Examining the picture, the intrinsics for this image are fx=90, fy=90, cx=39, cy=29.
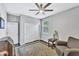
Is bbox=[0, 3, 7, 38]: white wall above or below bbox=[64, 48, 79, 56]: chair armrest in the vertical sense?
above

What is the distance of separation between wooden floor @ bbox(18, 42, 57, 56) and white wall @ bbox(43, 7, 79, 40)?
0.23m

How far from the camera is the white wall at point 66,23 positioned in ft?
3.93

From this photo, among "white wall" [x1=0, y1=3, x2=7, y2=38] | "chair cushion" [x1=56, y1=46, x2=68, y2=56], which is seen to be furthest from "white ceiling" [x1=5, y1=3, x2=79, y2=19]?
"chair cushion" [x1=56, y1=46, x2=68, y2=56]

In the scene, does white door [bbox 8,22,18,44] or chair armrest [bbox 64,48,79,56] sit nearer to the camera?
chair armrest [bbox 64,48,79,56]

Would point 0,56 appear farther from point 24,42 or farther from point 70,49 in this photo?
point 70,49

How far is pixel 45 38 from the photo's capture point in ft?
4.29

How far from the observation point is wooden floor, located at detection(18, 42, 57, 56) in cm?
122

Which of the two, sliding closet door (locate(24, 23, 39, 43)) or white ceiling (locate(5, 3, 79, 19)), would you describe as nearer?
white ceiling (locate(5, 3, 79, 19))

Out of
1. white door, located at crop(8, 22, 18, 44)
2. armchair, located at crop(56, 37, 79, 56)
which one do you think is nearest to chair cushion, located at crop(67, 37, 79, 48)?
armchair, located at crop(56, 37, 79, 56)

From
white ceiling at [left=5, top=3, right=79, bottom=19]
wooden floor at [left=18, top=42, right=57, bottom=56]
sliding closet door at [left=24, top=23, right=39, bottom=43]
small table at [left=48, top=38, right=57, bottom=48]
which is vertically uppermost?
white ceiling at [left=5, top=3, right=79, bottom=19]

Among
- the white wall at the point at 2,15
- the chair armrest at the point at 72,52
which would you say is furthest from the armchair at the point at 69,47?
the white wall at the point at 2,15

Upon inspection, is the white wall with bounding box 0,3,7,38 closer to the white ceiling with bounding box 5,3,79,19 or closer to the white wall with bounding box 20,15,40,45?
the white ceiling with bounding box 5,3,79,19

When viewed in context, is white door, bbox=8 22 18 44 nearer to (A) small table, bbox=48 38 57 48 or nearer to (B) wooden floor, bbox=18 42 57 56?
(B) wooden floor, bbox=18 42 57 56

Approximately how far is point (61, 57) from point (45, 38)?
0.34 m
